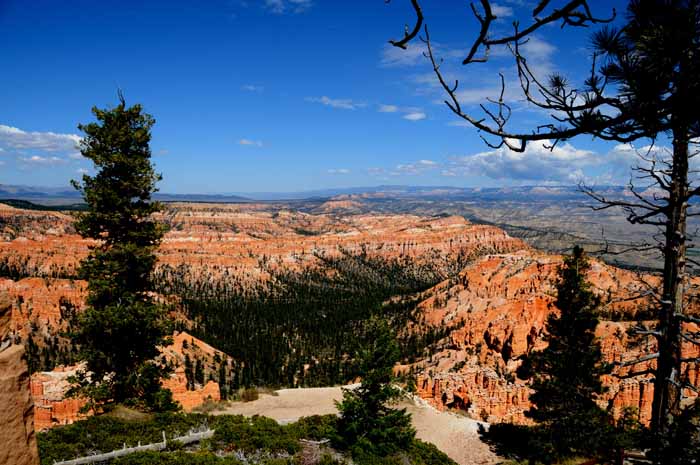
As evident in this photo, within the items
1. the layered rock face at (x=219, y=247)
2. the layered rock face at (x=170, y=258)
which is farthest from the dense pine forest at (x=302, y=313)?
the layered rock face at (x=219, y=247)

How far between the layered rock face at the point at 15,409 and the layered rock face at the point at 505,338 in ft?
35.0

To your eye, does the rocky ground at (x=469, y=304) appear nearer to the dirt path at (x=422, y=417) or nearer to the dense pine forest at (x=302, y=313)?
the dirt path at (x=422, y=417)

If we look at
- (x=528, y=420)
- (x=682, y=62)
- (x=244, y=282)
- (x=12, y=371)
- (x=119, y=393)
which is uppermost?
A: (x=682, y=62)

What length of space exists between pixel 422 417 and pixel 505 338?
694 inches

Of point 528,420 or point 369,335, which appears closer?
point 369,335

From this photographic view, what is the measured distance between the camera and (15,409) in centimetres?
287

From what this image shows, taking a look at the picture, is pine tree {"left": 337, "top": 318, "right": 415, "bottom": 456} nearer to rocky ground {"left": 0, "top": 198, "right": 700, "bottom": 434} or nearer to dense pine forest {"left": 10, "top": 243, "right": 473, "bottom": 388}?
dense pine forest {"left": 10, "top": 243, "right": 473, "bottom": 388}

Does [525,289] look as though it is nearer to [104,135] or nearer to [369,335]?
[369,335]

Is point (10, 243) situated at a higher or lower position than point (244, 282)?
higher

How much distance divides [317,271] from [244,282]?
31227mm

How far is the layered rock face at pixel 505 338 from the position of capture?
2744 cm

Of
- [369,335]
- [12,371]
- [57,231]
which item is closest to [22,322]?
[369,335]

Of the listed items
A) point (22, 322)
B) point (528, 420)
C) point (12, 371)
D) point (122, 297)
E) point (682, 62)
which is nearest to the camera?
point (12, 371)

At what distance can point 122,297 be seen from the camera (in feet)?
50.6
